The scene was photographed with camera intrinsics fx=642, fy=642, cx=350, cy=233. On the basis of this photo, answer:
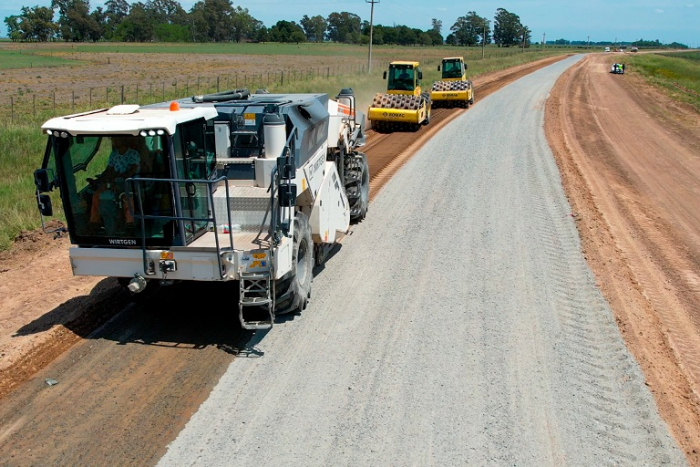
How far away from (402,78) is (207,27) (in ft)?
523

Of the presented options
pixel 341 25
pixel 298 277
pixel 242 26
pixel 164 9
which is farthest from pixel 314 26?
pixel 298 277

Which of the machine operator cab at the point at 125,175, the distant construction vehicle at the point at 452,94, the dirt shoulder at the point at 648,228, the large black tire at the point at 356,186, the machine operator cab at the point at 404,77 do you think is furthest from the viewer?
the distant construction vehicle at the point at 452,94

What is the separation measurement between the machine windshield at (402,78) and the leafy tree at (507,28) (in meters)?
165

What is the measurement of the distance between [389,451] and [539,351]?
2.67 m

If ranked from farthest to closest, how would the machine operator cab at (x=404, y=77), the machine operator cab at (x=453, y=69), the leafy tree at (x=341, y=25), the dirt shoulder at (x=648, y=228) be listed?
the leafy tree at (x=341, y=25)
the machine operator cab at (x=453, y=69)
the machine operator cab at (x=404, y=77)
the dirt shoulder at (x=648, y=228)

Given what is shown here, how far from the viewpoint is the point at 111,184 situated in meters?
7.22

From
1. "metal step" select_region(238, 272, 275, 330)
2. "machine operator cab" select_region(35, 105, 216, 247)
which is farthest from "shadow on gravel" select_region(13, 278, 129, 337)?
"metal step" select_region(238, 272, 275, 330)

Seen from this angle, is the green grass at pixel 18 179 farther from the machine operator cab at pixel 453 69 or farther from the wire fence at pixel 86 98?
the machine operator cab at pixel 453 69

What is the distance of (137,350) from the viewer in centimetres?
762

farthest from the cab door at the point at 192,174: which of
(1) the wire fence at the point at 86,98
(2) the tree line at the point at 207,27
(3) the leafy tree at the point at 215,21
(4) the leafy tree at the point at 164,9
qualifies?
(4) the leafy tree at the point at 164,9

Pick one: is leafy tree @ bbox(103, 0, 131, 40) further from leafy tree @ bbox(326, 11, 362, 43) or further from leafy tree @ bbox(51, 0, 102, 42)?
leafy tree @ bbox(326, 11, 362, 43)

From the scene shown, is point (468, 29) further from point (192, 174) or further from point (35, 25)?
point (192, 174)

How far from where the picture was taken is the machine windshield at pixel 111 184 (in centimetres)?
704

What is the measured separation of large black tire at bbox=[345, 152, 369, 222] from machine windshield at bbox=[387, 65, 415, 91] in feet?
47.0
